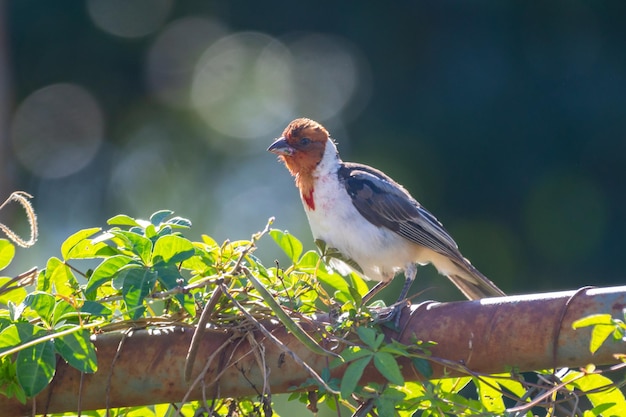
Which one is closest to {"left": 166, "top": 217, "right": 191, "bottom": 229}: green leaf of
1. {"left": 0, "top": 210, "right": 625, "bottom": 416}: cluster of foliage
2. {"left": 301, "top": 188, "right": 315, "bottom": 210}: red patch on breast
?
{"left": 0, "top": 210, "right": 625, "bottom": 416}: cluster of foliage

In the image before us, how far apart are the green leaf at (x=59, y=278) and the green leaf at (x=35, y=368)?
284 millimetres

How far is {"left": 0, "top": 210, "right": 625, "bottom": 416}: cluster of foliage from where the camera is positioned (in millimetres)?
2207

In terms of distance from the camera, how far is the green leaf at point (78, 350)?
7.16ft

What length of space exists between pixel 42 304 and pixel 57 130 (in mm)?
8964

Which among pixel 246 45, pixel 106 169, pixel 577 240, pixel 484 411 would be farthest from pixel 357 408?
pixel 246 45

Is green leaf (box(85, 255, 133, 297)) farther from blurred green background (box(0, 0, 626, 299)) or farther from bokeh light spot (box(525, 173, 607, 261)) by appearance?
bokeh light spot (box(525, 173, 607, 261))

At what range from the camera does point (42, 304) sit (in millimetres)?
2277

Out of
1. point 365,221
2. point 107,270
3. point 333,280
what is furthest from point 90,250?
point 365,221

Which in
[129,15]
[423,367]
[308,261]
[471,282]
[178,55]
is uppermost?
[129,15]

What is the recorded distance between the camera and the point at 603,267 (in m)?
8.60

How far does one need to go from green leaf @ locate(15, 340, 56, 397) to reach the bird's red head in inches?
93.3

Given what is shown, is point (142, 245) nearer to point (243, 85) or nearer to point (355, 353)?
point (355, 353)

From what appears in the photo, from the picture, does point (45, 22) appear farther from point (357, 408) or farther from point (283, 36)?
point (357, 408)

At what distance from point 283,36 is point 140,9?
5.40ft
